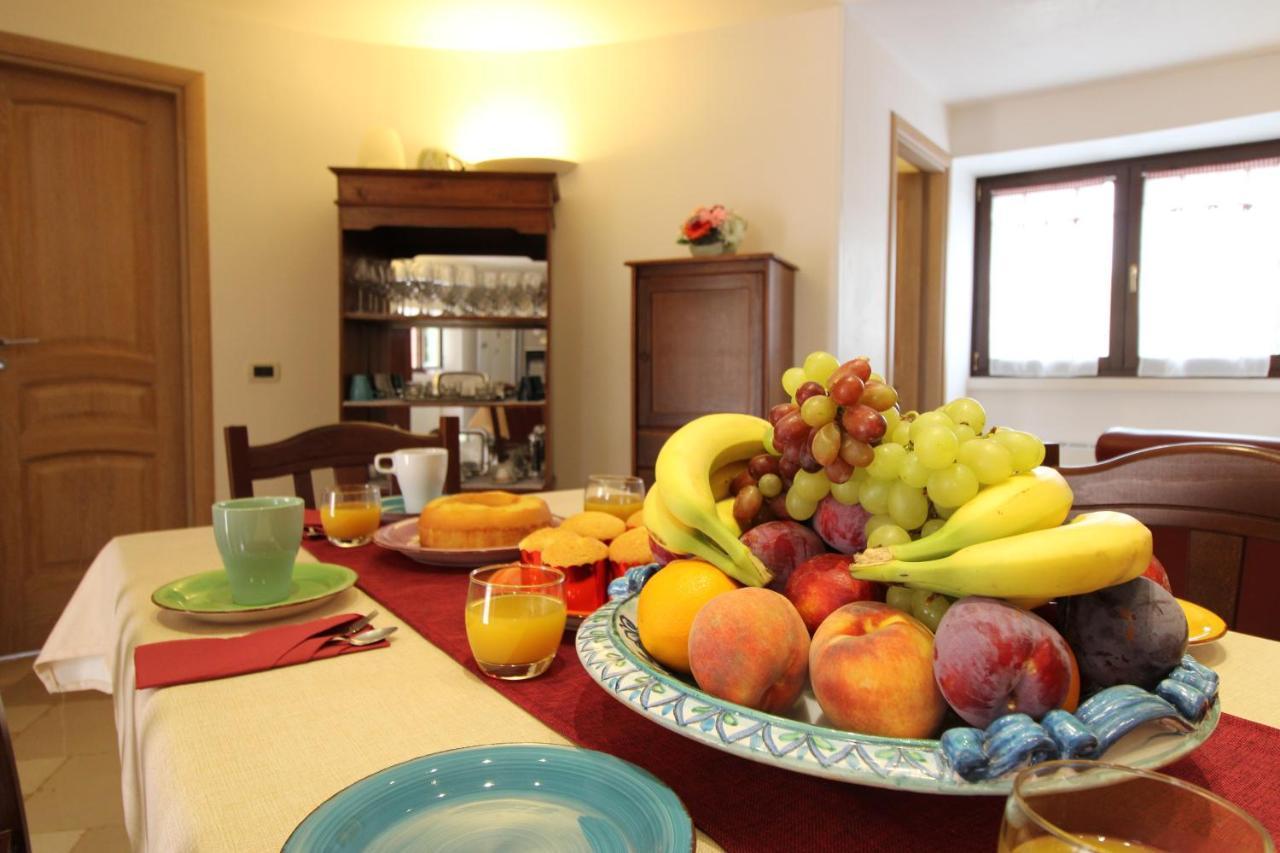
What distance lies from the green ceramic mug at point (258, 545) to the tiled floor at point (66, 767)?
51.3 inches

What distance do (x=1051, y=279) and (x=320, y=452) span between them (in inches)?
186

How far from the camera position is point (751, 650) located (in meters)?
0.50

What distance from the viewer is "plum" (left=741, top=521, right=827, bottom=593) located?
0.61 m

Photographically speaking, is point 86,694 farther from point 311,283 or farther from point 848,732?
point 848,732

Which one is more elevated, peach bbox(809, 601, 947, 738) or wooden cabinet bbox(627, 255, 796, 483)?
wooden cabinet bbox(627, 255, 796, 483)

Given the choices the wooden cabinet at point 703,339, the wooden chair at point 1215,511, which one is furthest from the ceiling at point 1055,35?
the wooden chair at point 1215,511

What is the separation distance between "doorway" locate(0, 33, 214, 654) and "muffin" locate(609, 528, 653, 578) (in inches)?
120

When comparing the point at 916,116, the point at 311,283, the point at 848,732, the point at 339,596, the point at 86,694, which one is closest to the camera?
the point at 848,732

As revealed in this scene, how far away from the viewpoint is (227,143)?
133 inches

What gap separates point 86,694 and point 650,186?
9.80ft

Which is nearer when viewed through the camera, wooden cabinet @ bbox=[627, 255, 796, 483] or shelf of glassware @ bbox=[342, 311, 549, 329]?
wooden cabinet @ bbox=[627, 255, 796, 483]

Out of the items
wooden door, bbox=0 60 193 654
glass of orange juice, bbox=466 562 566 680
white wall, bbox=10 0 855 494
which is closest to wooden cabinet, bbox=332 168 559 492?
white wall, bbox=10 0 855 494

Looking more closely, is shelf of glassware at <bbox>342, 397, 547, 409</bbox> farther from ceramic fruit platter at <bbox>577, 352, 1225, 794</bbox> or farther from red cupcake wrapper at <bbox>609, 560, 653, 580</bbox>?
ceramic fruit platter at <bbox>577, 352, 1225, 794</bbox>

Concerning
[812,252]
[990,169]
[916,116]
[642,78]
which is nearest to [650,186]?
[642,78]
